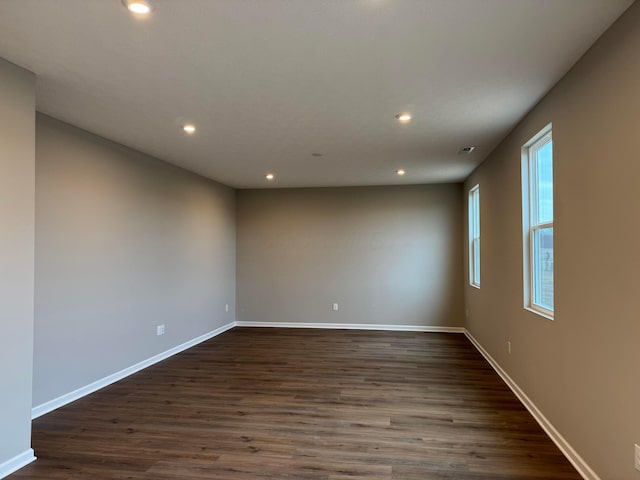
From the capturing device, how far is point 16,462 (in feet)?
7.89

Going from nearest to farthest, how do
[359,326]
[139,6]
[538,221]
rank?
[139,6] → [538,221] → [359,326]

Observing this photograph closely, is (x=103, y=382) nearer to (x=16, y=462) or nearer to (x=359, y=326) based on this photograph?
(x=16, y=462)

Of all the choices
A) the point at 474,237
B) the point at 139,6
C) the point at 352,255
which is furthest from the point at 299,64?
the point at 352,255

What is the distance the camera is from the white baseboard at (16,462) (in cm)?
232

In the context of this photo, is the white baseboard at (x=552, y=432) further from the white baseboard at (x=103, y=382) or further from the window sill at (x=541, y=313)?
the white baseboard at (x=103, y=382)

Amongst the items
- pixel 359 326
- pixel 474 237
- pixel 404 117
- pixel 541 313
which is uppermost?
pixel 404 117

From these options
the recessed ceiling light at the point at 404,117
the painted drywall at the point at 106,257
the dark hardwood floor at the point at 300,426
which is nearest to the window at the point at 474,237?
the dark hardwood floor at the point at 300,426

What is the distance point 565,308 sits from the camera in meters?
2.59

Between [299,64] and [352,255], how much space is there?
479 cm

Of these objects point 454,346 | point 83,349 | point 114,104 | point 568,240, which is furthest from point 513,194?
point 83,349

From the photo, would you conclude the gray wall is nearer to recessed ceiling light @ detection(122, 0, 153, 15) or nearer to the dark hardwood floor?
the dark hardwood floor

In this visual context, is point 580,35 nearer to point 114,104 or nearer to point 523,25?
point 523,25

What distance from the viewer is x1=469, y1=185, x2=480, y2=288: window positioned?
19.1 ft

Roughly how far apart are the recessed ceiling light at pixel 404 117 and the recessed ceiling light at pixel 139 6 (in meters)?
2.04
